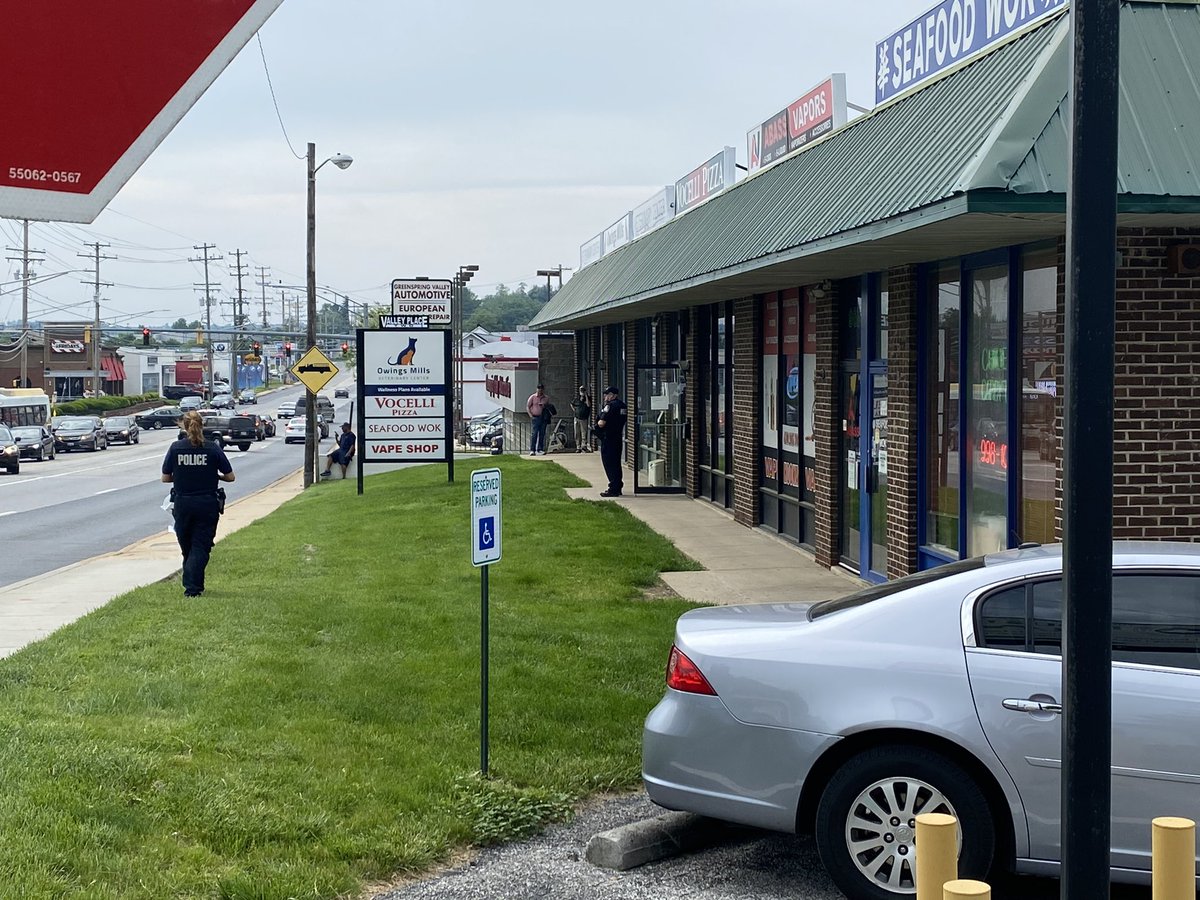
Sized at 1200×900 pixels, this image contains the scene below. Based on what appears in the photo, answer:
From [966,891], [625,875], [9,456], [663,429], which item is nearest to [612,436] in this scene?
[663,429]

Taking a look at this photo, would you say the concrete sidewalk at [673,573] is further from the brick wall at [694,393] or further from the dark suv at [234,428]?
the dark suv at [234,428]

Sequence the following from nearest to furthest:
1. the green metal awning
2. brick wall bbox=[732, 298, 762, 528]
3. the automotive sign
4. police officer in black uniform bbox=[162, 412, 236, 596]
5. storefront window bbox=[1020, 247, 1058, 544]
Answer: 1. the green metal awning
2. storefront window bbox=[1020, 247, 1058, 544]
3. police officer in black uniform bbox=[162, 412, 236, 596]
4. brick wall bbox=[732, 298, 762, 528]
5. the automotive sign

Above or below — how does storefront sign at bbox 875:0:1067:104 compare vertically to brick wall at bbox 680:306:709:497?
above

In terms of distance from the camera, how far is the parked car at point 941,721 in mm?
5340

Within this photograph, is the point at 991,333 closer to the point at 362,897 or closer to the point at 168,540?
the point at 362,897

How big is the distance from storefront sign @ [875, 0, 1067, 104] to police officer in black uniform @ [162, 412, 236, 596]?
713 centimetres

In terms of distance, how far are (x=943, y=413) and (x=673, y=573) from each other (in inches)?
154

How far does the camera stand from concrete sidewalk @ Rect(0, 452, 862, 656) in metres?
13.3

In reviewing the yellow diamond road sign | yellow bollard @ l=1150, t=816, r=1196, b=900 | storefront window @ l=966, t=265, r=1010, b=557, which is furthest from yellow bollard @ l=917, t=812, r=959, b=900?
the yellow diamond road sign

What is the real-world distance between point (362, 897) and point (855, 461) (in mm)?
9698

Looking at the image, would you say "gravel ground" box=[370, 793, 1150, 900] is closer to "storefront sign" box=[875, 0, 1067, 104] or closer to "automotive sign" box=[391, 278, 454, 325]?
"storefront sign" box=[875, 0, 1067, 104]

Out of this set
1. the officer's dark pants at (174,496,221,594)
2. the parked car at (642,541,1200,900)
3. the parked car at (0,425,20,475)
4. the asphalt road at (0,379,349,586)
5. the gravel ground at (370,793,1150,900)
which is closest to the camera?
the parked car at (642,541,1200,900)

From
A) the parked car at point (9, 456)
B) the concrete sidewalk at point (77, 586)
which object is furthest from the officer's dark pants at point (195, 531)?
the parked car at point (9, 456)

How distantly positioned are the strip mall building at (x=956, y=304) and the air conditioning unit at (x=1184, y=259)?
0.01 metres
